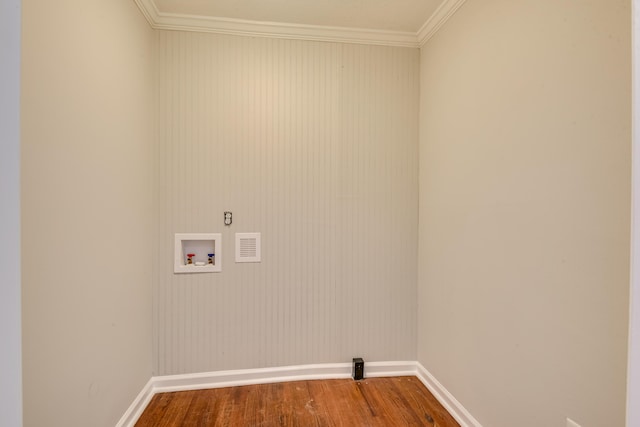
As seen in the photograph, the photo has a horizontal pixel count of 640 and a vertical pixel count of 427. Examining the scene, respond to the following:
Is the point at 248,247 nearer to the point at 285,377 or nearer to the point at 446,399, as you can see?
the point at 285,377

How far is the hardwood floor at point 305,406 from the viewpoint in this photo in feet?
5.33

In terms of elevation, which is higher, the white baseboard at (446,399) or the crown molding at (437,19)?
the crown molding at (437,19)

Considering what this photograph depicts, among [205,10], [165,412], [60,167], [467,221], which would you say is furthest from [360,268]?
[205,10]

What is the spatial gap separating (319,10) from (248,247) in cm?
168

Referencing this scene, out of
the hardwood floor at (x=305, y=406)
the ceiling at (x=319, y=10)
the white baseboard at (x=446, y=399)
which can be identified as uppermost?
the ceiling at (x=319, y=10)

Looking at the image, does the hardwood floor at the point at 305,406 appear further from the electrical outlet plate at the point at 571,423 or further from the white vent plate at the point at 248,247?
the white vent plate at the point at 248,247

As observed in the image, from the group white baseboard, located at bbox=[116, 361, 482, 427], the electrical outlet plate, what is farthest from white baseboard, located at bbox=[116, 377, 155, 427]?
the electrical outlet plate

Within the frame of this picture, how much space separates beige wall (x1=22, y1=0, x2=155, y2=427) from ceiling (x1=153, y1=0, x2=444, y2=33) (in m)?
0.36

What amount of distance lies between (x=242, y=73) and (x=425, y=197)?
1.61 metres

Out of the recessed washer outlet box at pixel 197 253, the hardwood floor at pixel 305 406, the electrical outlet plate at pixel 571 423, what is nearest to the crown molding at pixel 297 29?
the recessed washer outlet box at pixel 197 253

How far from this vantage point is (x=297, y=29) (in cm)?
197

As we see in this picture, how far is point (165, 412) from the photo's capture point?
169cm

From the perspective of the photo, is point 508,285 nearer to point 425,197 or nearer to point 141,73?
point 425,197

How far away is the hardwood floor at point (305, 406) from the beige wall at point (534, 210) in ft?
0.83
